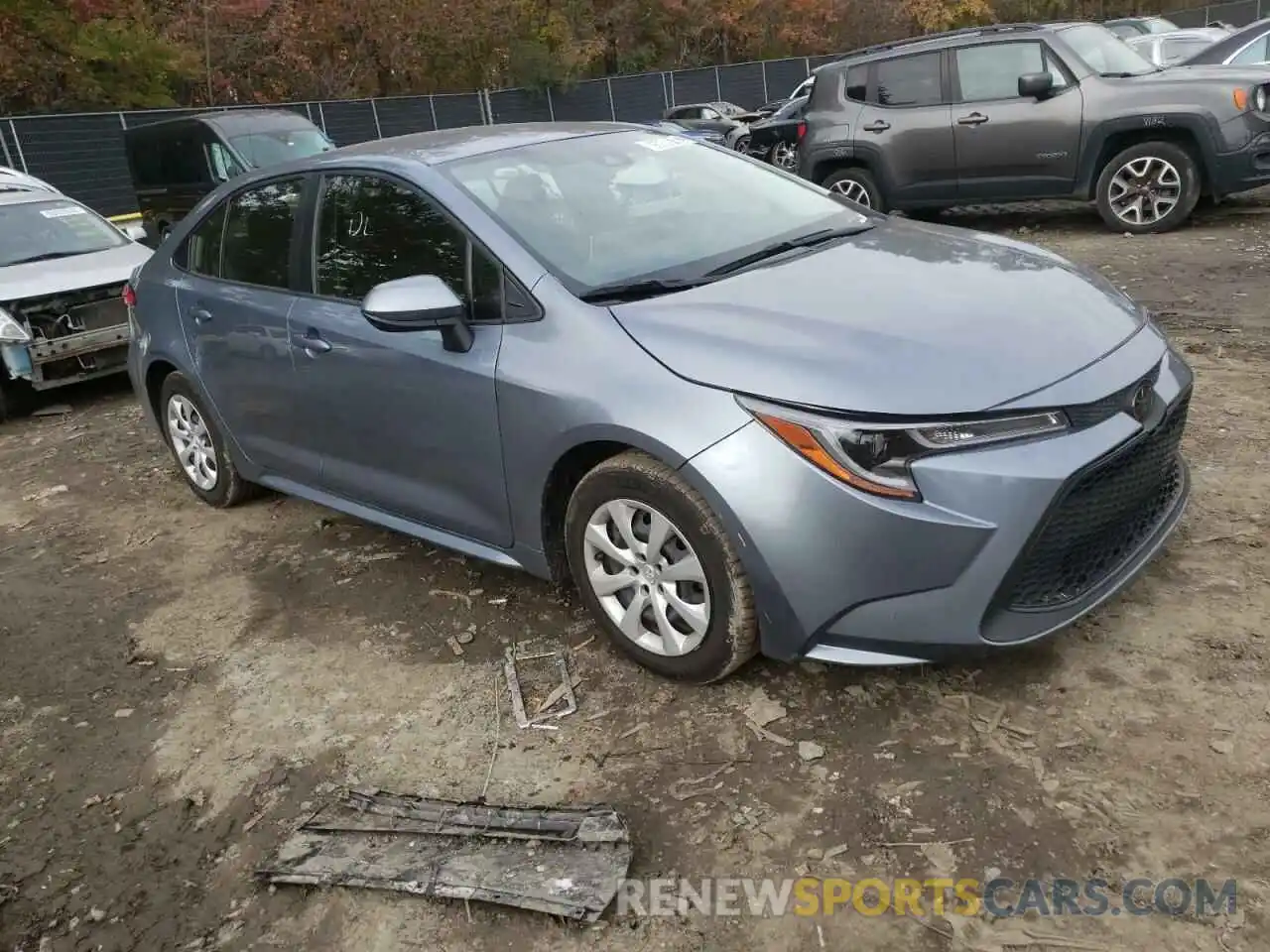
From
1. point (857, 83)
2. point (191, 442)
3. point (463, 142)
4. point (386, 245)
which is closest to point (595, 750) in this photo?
point (386, 245)

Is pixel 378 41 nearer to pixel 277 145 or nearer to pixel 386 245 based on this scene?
pixel 277 145

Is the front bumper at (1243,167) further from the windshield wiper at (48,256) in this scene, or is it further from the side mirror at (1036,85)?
the windshield wiper at (48,256)

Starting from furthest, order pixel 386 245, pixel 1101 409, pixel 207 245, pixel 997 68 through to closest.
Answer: pixel 997 68
pixel 207 245
pixel 386 245
pixel 1101 409

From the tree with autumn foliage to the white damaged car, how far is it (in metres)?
17.1

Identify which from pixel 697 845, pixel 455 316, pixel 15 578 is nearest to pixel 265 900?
pixel 697 845

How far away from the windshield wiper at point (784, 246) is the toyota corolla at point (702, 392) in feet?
0.05

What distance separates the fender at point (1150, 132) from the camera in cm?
811

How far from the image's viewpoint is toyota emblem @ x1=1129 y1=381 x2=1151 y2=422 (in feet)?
9.32

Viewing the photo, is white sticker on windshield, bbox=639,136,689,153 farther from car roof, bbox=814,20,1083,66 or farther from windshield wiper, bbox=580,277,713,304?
car roof, bbox=814,20,1083,66

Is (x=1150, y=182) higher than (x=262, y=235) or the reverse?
the reverse

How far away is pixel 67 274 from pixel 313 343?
4805mm

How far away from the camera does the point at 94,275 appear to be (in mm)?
7664

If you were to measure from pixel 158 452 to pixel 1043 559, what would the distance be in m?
5.46

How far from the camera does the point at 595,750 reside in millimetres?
2984
